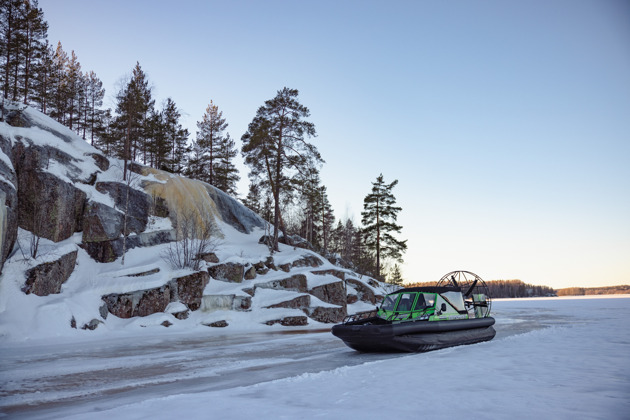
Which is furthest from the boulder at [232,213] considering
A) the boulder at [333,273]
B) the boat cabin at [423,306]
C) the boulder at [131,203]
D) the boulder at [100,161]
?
the boat cabin at [423,306]

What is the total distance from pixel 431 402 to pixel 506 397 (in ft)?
3.87

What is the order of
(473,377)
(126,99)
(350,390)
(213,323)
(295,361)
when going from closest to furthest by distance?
(350,390) → (473,377) → (295,361) → (213,323) → (126,99)

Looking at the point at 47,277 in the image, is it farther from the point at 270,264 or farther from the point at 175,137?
the point at 175,137

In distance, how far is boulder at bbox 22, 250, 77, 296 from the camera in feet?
57.4

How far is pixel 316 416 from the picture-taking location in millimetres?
5156

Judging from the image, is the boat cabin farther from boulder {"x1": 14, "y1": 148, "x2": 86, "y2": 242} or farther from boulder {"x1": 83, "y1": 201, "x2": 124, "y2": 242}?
boulder {"x1": 14, "y1": 148, "x2": 86, "y2": 242}

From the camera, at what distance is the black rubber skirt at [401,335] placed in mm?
11781

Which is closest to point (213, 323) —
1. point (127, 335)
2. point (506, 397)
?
point (127, 335)

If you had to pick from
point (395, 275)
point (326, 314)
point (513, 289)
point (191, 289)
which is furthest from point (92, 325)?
point (513, 289)

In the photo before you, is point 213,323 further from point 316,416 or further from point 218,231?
point 316,416

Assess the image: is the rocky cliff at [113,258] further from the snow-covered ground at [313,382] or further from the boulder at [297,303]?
the snow-covered ground at [313,382]

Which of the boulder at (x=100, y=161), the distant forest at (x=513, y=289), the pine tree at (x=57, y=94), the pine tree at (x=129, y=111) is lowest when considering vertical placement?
the distant forest at (x=513, y=289)

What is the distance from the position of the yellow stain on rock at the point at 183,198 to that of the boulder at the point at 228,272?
5389mm

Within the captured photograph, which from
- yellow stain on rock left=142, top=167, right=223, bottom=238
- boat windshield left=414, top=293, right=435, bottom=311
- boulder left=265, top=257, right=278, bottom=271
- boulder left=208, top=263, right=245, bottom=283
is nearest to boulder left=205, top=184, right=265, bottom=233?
yellow stain on rock left=142, top=167, right=223, bottom=238
